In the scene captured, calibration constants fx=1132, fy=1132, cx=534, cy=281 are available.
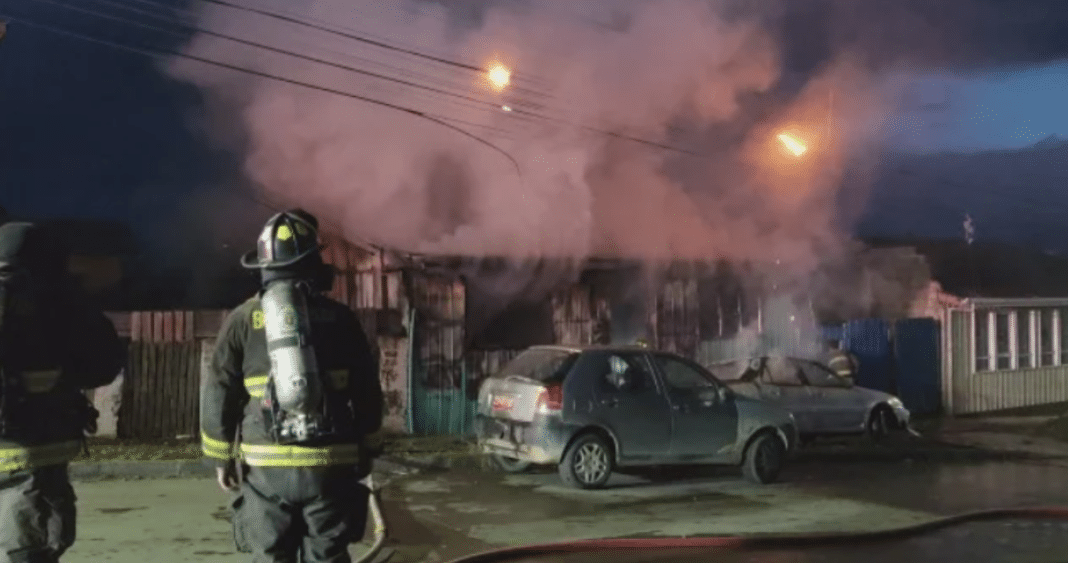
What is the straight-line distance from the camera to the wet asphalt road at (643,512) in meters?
8.37

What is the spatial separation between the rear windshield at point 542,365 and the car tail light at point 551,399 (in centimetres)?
14

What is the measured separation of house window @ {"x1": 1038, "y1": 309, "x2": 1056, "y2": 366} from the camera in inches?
878

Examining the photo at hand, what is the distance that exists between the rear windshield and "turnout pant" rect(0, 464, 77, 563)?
6768mm

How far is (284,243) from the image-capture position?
456 centimetres

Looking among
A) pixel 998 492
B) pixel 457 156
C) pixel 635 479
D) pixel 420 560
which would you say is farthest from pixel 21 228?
pixel 457 156

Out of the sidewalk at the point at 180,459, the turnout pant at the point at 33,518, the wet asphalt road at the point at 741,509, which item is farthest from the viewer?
the sidewalk at the point at 180,459

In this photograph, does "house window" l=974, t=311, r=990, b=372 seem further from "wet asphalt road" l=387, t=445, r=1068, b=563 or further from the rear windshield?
the rear windshield

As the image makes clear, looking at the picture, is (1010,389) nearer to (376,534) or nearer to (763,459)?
(763,459)

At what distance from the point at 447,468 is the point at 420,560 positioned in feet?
16.7

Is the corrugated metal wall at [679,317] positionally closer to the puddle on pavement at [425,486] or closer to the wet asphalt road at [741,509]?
the wet asphalt road at [741,509]

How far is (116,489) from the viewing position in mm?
11102

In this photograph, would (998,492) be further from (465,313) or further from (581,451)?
(465,313)

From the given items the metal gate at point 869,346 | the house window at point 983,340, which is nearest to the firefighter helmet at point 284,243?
the metal gate at point 869,346

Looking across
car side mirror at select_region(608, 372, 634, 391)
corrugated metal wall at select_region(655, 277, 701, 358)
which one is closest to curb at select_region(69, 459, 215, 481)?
car side mirror at select_region(608, 372, 634, 391)
